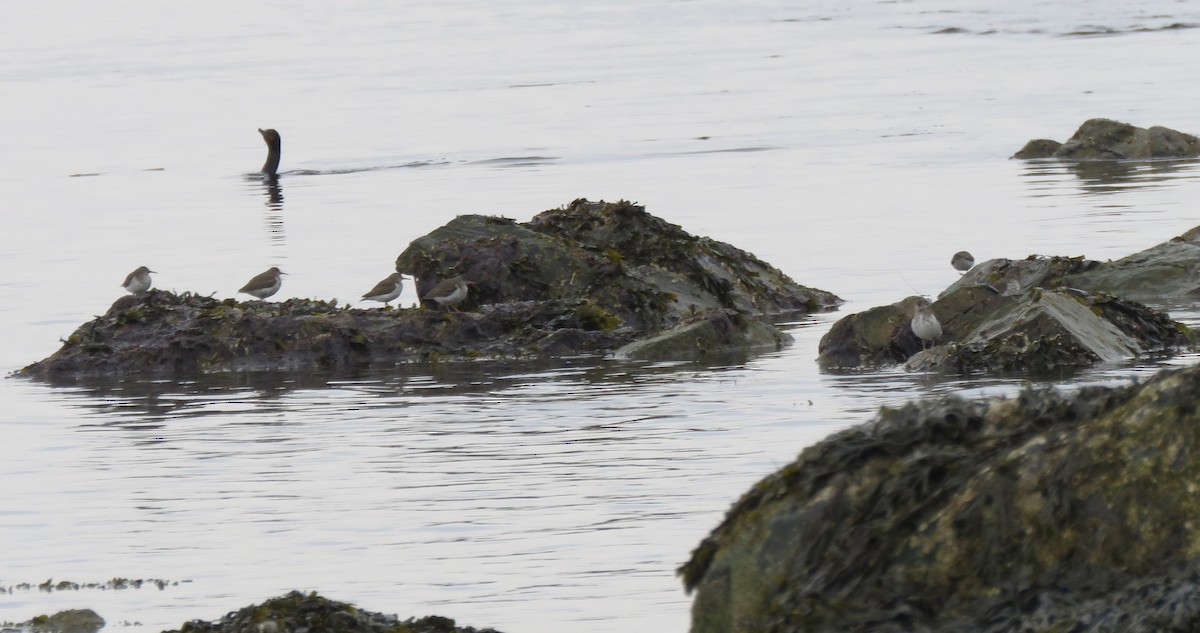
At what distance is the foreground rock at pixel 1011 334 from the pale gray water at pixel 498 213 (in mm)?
510

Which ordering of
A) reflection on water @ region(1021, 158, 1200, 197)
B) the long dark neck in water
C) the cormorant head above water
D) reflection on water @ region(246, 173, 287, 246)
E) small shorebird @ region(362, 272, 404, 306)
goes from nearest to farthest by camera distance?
1. small shorebird @ region(362, 272, 404, 306)
2. reflection on water @ region(246, 173, 287, 246)
3. reflection on water @ region(1021, 158, 1200, 197)
4. the cormorant head above water
5. the long dark neck in water

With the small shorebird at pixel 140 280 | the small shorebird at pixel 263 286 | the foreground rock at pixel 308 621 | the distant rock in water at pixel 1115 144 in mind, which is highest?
the distant rock in water at pixel 1115 144

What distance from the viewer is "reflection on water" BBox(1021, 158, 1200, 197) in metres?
26.9

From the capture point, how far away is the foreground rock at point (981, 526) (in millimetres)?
5070

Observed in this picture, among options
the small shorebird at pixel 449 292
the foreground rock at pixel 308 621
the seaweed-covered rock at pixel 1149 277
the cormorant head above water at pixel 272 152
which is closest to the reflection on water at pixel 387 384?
the small shorebird at pixel 449 292

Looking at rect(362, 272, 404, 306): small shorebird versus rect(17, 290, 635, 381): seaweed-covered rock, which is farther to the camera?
rect(362, 272, 404, 306): small shorebird

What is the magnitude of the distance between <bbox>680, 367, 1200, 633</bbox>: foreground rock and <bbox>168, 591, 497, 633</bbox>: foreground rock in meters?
1.37

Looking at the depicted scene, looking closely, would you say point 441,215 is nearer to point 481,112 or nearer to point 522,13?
point 481,112

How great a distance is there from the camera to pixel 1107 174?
28766 mm

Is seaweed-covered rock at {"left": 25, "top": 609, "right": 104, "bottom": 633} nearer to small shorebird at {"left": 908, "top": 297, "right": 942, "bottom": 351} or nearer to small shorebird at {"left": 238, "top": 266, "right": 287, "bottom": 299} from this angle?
small shorebird at {"left": 908, "top": 297, "right": 942, "bottom": 351}

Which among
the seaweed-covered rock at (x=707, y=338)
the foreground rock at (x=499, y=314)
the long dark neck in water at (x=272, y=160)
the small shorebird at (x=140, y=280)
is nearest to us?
the seaweed-covered rock at (x=707, y=338)

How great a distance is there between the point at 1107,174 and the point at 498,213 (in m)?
8.69

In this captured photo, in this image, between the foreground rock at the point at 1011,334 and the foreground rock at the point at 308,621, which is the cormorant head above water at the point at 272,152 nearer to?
the foreground rock at the point at 1011,334

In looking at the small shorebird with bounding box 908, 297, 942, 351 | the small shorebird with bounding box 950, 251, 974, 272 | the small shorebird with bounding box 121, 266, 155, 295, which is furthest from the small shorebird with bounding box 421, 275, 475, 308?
the small shorebird with bounding box 950, 251, 974, 272
